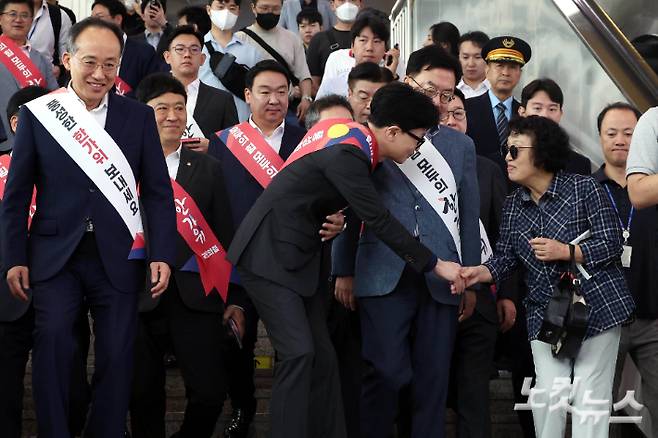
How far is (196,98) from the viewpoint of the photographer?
7.07 m

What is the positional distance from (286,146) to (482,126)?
49.9 inches

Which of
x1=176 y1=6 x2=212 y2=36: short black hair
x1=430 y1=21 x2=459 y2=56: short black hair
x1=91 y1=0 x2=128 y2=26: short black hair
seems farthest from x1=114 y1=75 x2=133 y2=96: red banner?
x1=430 y1=21 x2=459 y2=56: short black hair

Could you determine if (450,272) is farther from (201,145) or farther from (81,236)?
(201,145)

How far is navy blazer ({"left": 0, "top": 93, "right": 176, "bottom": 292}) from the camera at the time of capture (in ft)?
15.4

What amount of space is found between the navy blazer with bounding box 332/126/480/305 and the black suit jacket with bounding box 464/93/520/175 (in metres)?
1.31

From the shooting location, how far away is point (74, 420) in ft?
17.3

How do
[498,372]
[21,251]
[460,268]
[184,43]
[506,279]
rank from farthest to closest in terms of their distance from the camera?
[184,43] → [498,372] → [506,279] → [460,268] → [21,251]

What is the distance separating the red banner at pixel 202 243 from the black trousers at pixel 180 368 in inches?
6.0

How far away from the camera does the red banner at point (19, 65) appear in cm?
770

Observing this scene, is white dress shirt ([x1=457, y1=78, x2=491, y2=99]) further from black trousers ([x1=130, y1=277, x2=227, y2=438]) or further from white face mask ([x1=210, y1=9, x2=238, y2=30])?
black trousers ([x1=130, y1=277, x2=227, y2=438])

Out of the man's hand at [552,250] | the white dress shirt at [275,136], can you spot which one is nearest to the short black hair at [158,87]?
the white dress shirt at [275,136]

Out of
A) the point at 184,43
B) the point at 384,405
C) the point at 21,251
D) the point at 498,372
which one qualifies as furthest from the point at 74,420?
the point at 184,43

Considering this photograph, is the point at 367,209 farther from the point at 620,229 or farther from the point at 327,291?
the point at 620,229

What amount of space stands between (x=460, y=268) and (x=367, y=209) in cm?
56
